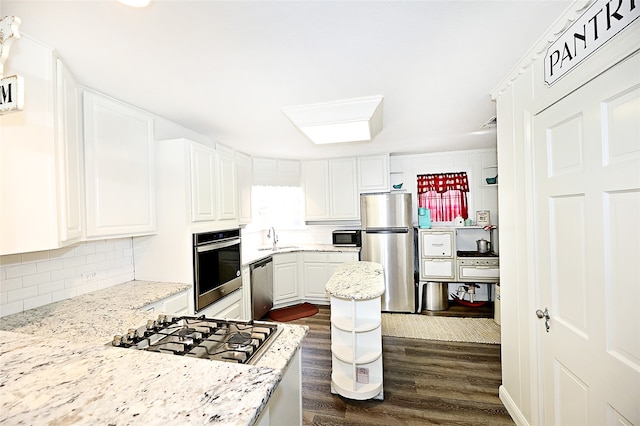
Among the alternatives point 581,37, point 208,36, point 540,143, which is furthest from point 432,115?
point 208,36

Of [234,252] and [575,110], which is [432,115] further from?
[234,252]

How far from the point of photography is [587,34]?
1.17 meters

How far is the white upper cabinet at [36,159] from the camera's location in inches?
49.1

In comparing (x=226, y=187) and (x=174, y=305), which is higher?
(x=226, y=187)

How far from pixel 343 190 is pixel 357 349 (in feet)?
9.04

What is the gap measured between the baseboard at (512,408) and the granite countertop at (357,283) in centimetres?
118

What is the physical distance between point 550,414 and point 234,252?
107 inches

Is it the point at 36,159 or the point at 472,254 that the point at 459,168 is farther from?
the point at 36,159

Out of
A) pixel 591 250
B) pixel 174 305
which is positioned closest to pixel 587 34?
pixel 591 250

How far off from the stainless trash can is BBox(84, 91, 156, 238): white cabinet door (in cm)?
368

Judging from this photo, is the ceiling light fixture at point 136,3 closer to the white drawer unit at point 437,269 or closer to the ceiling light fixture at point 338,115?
the ceiling light fixture at point 338,115

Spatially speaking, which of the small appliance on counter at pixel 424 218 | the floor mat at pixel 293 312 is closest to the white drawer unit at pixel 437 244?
the small appliance on counter at pixel 424 218

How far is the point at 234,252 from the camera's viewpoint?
2.95m

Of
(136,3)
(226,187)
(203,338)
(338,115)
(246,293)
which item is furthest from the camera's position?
(246,293)
